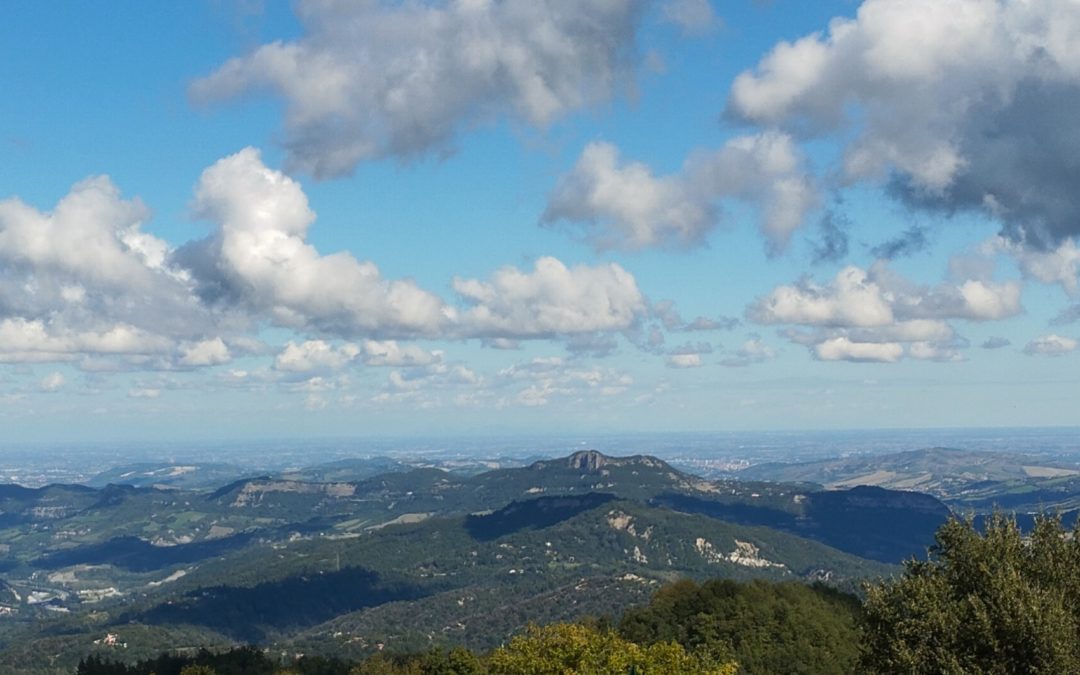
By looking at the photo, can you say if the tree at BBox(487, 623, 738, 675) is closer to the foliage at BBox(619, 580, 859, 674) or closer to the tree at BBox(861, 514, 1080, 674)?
the tree at BBox(861, 514, 1080, 674)

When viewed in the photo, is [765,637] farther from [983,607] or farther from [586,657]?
[983,607]

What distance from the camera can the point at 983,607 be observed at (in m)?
54.3

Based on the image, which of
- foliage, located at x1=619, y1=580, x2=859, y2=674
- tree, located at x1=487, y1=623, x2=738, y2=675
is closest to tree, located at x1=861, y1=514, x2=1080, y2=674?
tree, located at x1=487, y1=623, x2=738, y2=675

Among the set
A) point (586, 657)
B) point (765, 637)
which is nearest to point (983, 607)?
point (586, 657)

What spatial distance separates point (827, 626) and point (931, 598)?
146 meters

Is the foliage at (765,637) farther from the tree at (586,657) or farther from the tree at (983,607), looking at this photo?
the tree at (983,607)

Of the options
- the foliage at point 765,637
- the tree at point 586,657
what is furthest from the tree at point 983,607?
the foliage at point 765,637

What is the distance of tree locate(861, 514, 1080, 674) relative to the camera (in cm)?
5216

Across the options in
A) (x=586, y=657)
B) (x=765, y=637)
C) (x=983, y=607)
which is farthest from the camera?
(x=765, y=637)

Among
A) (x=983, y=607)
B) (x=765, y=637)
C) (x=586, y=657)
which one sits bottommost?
(x=765, y=637)

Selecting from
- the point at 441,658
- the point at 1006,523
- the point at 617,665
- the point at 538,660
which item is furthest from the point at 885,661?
the point at 441,658

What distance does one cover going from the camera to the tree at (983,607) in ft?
171

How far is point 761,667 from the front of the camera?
166875 millimetres

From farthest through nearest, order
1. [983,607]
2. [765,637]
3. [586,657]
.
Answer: [765,637]
[586,657]
[983,607]
